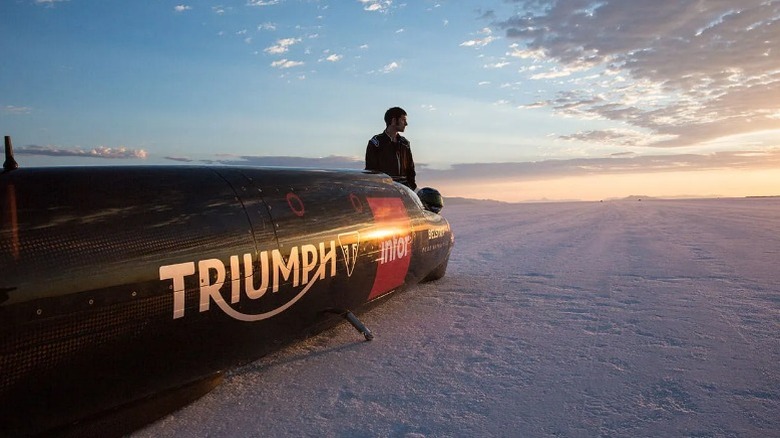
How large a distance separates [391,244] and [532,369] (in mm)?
1687

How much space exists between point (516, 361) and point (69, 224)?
2.75 meters

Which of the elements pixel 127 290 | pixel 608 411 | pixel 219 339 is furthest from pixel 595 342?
pixel 127 290

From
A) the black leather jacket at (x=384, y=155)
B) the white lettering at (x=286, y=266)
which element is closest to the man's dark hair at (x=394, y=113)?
the black leather jacket at (x=384, y=155)

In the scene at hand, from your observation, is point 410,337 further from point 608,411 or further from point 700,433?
point 700,433

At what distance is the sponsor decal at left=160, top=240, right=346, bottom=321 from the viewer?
7.83 ft

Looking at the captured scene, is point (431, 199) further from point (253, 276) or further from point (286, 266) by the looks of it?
point (253, 276)

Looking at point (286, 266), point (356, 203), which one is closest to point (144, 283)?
point (286, 266)

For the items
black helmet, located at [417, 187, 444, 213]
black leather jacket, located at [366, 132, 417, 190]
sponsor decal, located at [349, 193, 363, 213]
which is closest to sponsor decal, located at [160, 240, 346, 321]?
sponsor decal, located at [349, 193, 363, 213]

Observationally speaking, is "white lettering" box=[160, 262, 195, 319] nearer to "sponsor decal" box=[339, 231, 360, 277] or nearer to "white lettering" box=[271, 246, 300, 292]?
"white lettering" box=[271, 246, 300, 292]

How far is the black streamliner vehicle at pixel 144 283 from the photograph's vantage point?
77.0 inches

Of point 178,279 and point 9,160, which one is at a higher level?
point 9,160

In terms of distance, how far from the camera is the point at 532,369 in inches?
122

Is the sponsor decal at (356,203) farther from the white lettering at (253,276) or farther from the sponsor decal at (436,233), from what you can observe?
the sponsor decal at (436,233)

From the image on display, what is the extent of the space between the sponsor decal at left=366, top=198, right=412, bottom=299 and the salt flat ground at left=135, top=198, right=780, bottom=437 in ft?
1.16
